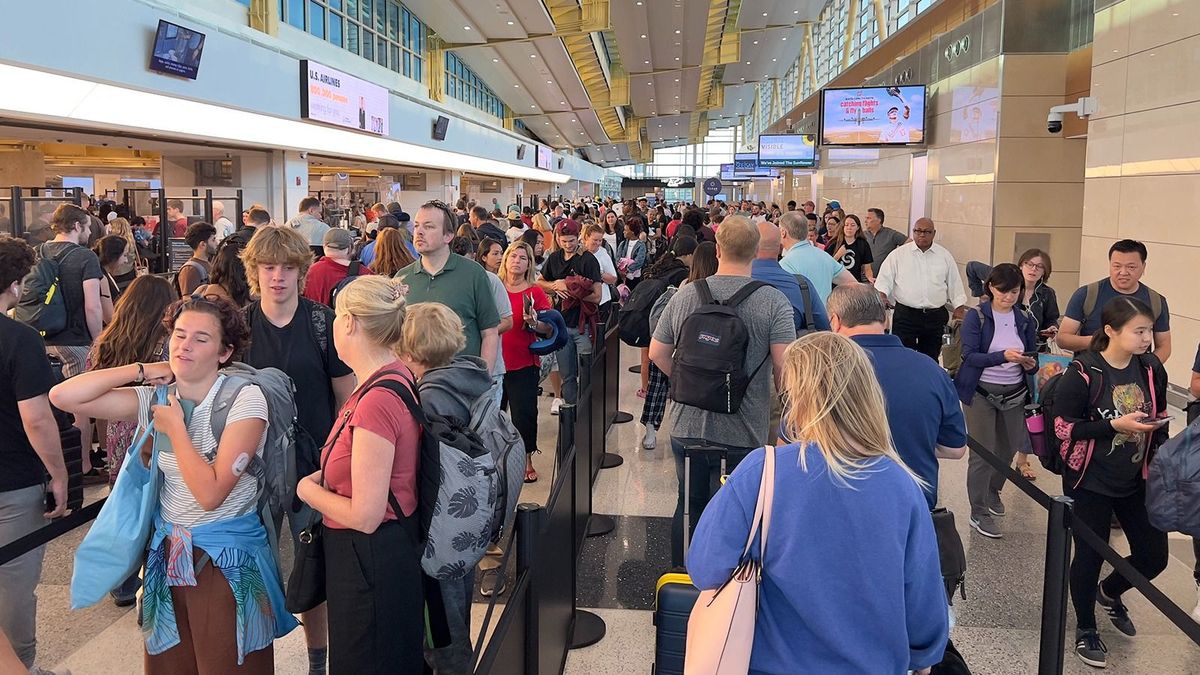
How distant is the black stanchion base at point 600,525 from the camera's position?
216 inches

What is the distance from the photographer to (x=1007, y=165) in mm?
12094

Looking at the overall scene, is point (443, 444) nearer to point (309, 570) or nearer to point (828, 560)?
point (309, 570)

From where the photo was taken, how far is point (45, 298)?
602 centimetres

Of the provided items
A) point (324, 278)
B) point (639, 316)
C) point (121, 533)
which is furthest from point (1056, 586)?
point (324, 278)

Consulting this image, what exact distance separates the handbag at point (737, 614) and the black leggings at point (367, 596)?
3.66 feet

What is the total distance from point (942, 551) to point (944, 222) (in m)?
12.6

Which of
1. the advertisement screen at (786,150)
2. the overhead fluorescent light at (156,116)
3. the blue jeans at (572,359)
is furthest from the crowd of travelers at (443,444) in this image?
the advertisement screen at (786,150)

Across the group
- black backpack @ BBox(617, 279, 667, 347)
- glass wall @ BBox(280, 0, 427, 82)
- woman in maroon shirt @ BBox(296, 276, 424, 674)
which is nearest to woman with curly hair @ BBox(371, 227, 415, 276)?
black backpack @ BBox(617, 279, 667, 347)

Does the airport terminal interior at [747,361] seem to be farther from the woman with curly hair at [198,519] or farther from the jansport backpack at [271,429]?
the jansport backpack at [271,429]

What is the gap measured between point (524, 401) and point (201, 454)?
11.4 feet

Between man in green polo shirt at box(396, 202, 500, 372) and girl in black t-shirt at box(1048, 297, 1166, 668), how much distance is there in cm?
291

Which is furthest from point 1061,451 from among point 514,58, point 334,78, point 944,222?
point 514,58

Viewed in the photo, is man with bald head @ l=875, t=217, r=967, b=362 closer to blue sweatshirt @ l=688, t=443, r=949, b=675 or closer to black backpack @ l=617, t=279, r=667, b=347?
black backpack @ l=617, t=279, r=667, b=347

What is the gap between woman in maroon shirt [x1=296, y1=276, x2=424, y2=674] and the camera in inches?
99.6
